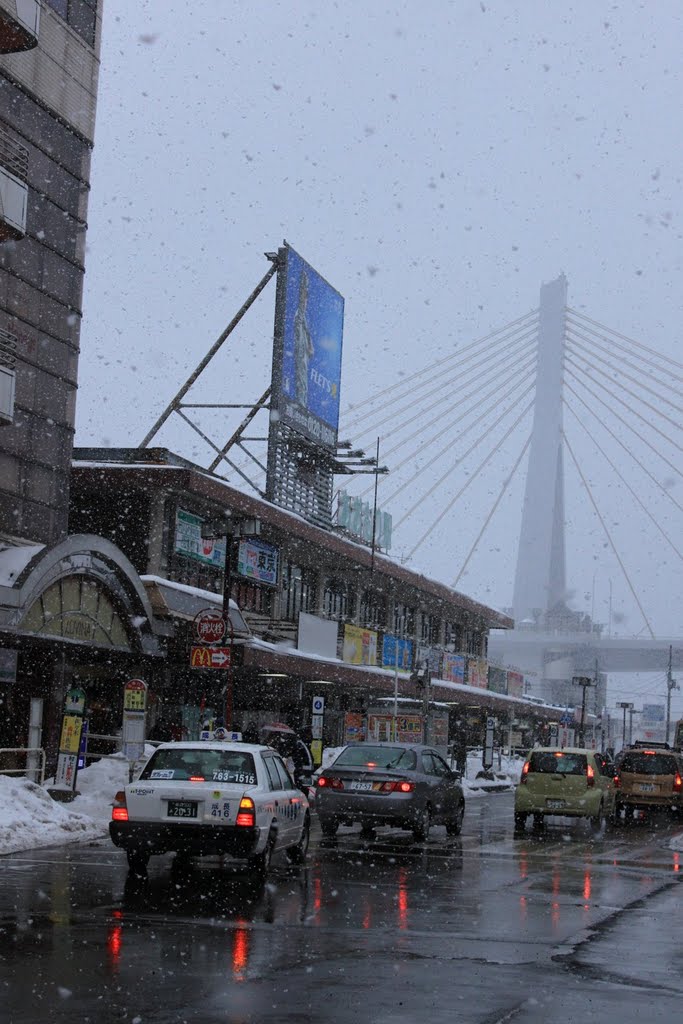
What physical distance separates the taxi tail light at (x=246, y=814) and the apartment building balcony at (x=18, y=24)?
55.1ft

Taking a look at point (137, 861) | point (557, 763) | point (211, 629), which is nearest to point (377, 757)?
point (557, 763)

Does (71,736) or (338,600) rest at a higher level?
(338,600)

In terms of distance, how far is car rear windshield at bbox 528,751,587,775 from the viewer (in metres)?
26.8

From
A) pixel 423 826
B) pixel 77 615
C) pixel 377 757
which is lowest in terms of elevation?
pixel 423 826

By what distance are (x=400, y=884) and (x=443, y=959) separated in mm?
5445

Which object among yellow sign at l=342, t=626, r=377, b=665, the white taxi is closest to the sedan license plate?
the white taxi

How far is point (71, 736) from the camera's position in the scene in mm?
23953

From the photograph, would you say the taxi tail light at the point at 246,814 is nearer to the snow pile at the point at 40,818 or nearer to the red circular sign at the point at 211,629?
the snow pile at the point at 40,818

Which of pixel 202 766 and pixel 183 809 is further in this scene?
pixel 202 766

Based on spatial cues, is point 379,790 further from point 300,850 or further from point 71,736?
point 71,736

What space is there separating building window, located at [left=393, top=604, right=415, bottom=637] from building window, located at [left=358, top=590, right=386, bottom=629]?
109 centimetres

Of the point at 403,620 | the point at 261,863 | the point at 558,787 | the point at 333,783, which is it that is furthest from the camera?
the point at 403,620

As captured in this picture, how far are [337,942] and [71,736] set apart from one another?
1388 centimetres

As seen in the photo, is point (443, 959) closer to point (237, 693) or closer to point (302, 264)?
point (237, 693)
